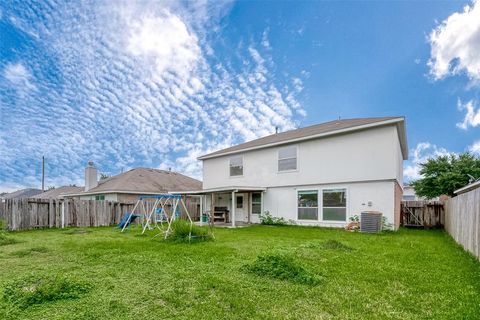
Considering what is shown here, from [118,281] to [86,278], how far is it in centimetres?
64

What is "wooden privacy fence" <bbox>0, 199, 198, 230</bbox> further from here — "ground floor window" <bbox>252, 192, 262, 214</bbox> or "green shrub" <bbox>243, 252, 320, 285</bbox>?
"green shrub" <bbox>243, 252, 320, 285</bbox>

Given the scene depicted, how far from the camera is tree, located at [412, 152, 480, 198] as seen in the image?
713 inches

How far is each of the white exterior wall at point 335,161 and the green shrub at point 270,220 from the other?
1.77 metres

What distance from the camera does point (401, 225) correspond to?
1577cm

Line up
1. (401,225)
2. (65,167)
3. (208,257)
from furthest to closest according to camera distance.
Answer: (65,167)
(401,225)
(208,257)

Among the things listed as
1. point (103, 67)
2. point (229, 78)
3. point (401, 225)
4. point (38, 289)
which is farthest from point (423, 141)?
point (38, 289)

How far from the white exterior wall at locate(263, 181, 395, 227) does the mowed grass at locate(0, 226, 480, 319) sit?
521 centimetres

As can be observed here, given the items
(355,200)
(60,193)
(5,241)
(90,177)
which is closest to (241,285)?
(5,241)

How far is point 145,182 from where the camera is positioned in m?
22.6

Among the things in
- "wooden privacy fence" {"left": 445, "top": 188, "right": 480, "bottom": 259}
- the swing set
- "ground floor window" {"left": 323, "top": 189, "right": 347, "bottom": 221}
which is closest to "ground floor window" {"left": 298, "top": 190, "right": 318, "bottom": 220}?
"ground floor window" {"left": 323, "top": 189, "right": 347, "bottom": 221}

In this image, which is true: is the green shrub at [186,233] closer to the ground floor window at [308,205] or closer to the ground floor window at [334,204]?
the ground floor window at [308,205]

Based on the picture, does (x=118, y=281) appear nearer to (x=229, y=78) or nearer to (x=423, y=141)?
(x=229, y=78)

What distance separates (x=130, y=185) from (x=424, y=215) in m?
19.5

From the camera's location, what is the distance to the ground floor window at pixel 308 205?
14252 mm
